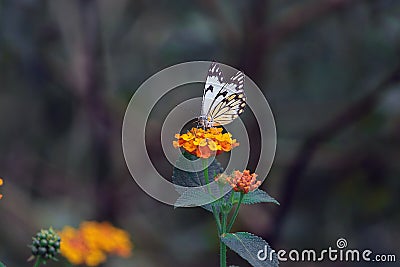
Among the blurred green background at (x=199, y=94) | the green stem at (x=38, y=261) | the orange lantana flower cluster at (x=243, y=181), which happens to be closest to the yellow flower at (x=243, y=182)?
the orange lantana flower cluster at (x=243, y=181)

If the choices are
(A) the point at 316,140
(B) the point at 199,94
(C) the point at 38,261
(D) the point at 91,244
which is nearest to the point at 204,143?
(C) the point at 38,261

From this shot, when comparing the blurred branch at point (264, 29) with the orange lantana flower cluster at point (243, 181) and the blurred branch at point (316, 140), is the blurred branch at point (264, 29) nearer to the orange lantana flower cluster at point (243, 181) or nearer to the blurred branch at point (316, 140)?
the blurred branch at point (316, 140)

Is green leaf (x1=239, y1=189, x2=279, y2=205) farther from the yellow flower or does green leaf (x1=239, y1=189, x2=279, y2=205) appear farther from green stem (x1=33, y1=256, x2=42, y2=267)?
green stem (x1=33, y1=256, x2=42, y2=267)

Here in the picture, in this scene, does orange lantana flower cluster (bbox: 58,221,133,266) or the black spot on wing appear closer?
the black spot on wing

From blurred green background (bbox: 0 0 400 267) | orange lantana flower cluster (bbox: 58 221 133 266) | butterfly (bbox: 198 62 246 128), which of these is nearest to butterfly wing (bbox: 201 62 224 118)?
butterfly (bbox: 198 62 246 128)

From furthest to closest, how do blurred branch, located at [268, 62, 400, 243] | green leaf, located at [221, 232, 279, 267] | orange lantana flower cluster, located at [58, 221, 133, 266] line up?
blurred branch, located at [268, 62, 400, 243], orange lantana flower cluster, located at [58, 221, 133, 266], green leaf, located at [221, 232, 279, 267]

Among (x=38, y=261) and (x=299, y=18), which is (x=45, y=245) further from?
(x=299, y=18)
